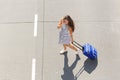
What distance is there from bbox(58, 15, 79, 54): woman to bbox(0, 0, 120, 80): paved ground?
273mm

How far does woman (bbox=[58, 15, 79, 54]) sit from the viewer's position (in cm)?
1320

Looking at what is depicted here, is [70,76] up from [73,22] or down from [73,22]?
down

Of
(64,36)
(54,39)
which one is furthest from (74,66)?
(54,39)

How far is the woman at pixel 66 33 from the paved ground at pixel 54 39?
0.27 meters

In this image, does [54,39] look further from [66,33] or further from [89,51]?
[89,51]

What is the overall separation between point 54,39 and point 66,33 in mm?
901

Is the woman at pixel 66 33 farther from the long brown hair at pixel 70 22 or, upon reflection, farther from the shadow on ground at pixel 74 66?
the shadow on ground at pixel 74 66

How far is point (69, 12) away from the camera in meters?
14.9

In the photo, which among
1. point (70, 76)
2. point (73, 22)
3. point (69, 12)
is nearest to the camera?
point (70, 76)

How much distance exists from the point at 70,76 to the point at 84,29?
234 centimetres

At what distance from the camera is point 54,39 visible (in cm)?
1398

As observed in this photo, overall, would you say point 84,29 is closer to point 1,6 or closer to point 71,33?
point 71,33

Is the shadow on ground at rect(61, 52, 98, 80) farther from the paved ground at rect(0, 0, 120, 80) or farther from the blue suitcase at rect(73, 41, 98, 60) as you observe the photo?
Answer: the blue suitcase at rect(73, 41, 98, 60)

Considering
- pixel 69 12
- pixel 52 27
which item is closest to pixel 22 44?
pixel 52 27
